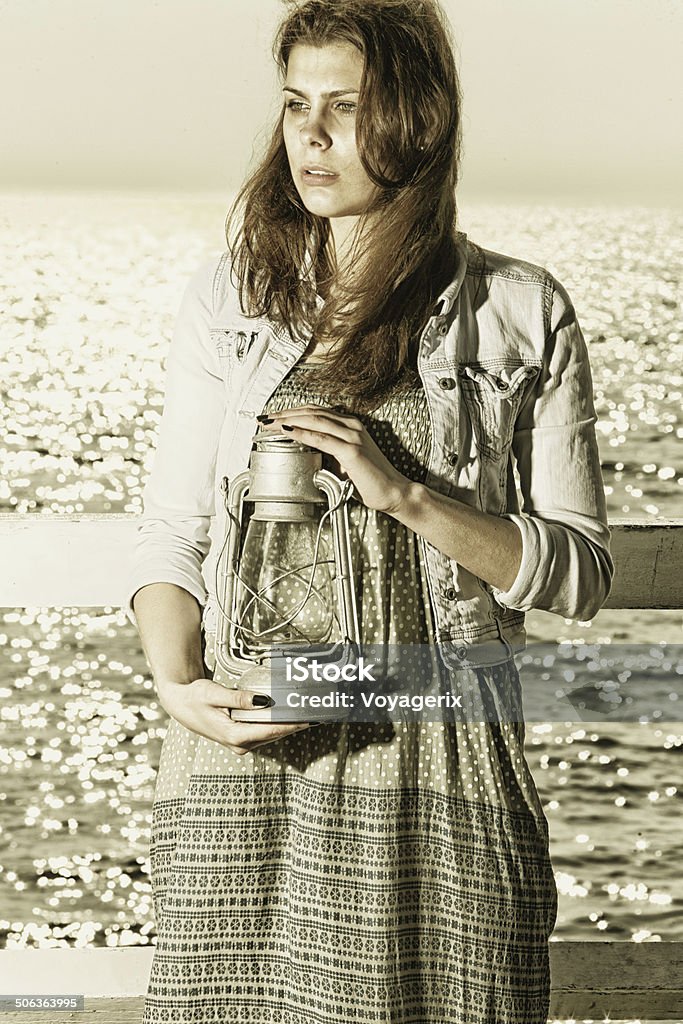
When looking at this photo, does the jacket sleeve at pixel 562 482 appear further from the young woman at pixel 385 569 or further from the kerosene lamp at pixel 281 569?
the kerosene lamp at pixel 281 569

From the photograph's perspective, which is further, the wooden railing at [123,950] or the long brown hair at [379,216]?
the wooden railing at [123,950]

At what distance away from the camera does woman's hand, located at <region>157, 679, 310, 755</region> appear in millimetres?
1145

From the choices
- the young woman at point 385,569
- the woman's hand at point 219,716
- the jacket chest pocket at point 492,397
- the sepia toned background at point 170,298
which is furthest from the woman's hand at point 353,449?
the sepia toned background at point 170,298

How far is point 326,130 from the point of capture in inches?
47.0

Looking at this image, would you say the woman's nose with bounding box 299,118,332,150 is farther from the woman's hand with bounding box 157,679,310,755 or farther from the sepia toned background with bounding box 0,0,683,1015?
the woman's hand with bounding box 157,679,310,755

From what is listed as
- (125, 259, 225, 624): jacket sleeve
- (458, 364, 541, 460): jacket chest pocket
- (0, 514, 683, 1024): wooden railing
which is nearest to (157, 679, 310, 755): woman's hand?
(125, 259, 225, 624): jacket sleeve

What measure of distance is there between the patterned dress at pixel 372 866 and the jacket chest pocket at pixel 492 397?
0.05 meters

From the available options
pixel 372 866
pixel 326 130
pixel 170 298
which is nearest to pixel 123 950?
pixel 372 866

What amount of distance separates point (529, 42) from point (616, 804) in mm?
3246

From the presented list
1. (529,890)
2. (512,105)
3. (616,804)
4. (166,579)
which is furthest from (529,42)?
(616,804)

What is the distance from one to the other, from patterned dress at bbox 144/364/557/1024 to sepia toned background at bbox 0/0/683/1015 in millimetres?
672

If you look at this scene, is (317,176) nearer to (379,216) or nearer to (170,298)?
(379,216)

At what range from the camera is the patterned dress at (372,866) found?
118 cm

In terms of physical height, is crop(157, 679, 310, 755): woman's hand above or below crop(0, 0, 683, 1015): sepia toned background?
below
